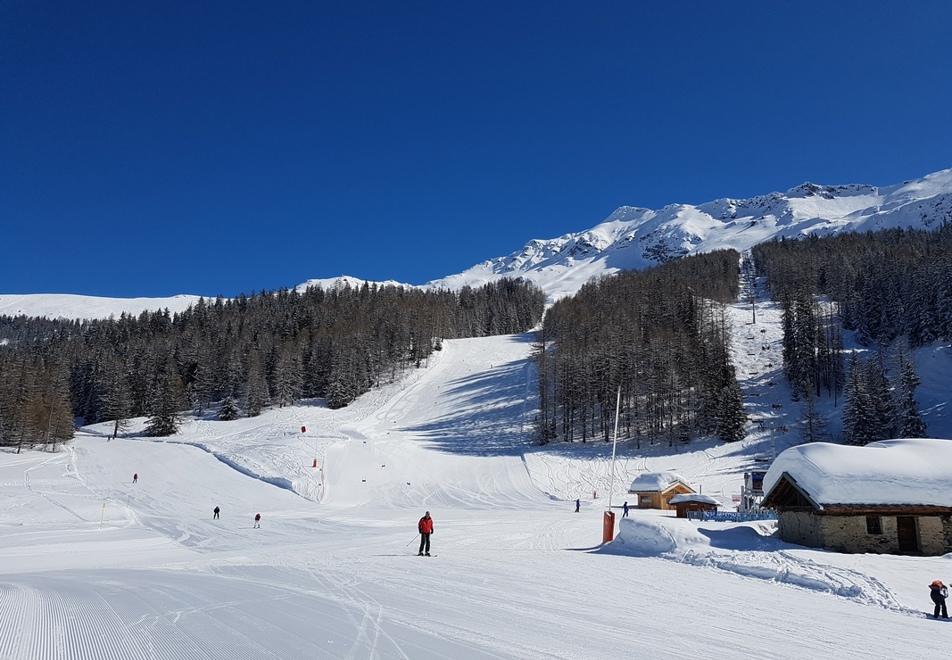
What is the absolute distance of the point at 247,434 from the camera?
220ft

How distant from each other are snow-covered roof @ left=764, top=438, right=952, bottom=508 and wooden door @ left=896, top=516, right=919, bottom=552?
847mm

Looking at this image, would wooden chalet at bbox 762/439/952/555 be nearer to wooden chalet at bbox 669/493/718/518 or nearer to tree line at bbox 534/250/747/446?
wooden chalet at bbox 669/493/718/518

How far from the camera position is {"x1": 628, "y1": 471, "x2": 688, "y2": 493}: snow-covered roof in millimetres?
47500

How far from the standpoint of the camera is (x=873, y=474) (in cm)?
2272

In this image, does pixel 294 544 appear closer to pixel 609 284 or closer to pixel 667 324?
pixel 667 324

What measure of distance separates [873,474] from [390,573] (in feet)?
65.9

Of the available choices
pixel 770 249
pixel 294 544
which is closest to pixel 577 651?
pixel 294 544

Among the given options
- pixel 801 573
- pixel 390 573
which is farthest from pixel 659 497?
pixel 390 573

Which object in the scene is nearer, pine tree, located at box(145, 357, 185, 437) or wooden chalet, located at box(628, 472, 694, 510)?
wooden chalet, located at box(628, 472, 694, 510)

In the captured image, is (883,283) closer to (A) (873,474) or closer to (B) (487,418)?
(B) (487,418)

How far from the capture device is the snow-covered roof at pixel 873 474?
72.6 feet

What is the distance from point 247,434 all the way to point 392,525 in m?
40.8

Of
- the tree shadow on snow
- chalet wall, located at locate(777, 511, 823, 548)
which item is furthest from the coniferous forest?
chalet wall, located at locate(777, 511, 823, 548)

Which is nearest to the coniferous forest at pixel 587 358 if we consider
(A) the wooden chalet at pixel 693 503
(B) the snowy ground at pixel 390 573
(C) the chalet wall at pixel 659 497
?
(B) the snowy ground at pixel 390 573
